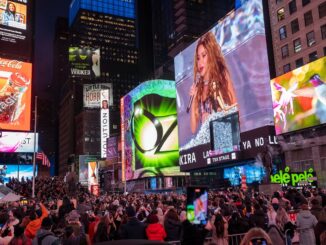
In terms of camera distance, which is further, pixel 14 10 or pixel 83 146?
pixel 83 146

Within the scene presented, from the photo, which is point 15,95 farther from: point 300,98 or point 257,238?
point 257,238

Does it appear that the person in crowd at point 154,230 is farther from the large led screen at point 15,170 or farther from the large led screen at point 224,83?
the large led screen at point 15,170

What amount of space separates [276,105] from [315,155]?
788 cm

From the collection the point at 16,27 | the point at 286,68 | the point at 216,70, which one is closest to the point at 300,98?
the point at 286,68

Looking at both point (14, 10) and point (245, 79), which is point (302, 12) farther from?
point (14, 10)

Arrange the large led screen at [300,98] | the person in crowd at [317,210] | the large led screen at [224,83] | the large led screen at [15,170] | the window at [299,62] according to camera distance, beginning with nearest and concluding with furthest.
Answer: the person in crowd at [317,210]
the large led screen at [300,98]
the large led screen at [224,83]
the window at [299,62]
the large led screen at [15,170]

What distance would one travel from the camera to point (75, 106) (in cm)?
18962

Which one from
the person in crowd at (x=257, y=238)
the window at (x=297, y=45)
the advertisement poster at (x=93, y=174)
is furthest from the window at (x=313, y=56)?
the advertisement poster at (x=93, y=174)

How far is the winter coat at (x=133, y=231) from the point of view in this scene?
32.4ft

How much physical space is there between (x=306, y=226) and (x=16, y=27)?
6629 cm

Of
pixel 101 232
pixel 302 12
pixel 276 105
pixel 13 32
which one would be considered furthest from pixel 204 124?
pixel 101 232

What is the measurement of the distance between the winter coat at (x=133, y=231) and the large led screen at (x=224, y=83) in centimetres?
4346

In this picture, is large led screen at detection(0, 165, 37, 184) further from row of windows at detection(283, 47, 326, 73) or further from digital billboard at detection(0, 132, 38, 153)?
row of windows at detection(283, 47, 326, 73)

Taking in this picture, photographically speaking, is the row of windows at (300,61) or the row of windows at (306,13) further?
the row of windows at (300,61)
